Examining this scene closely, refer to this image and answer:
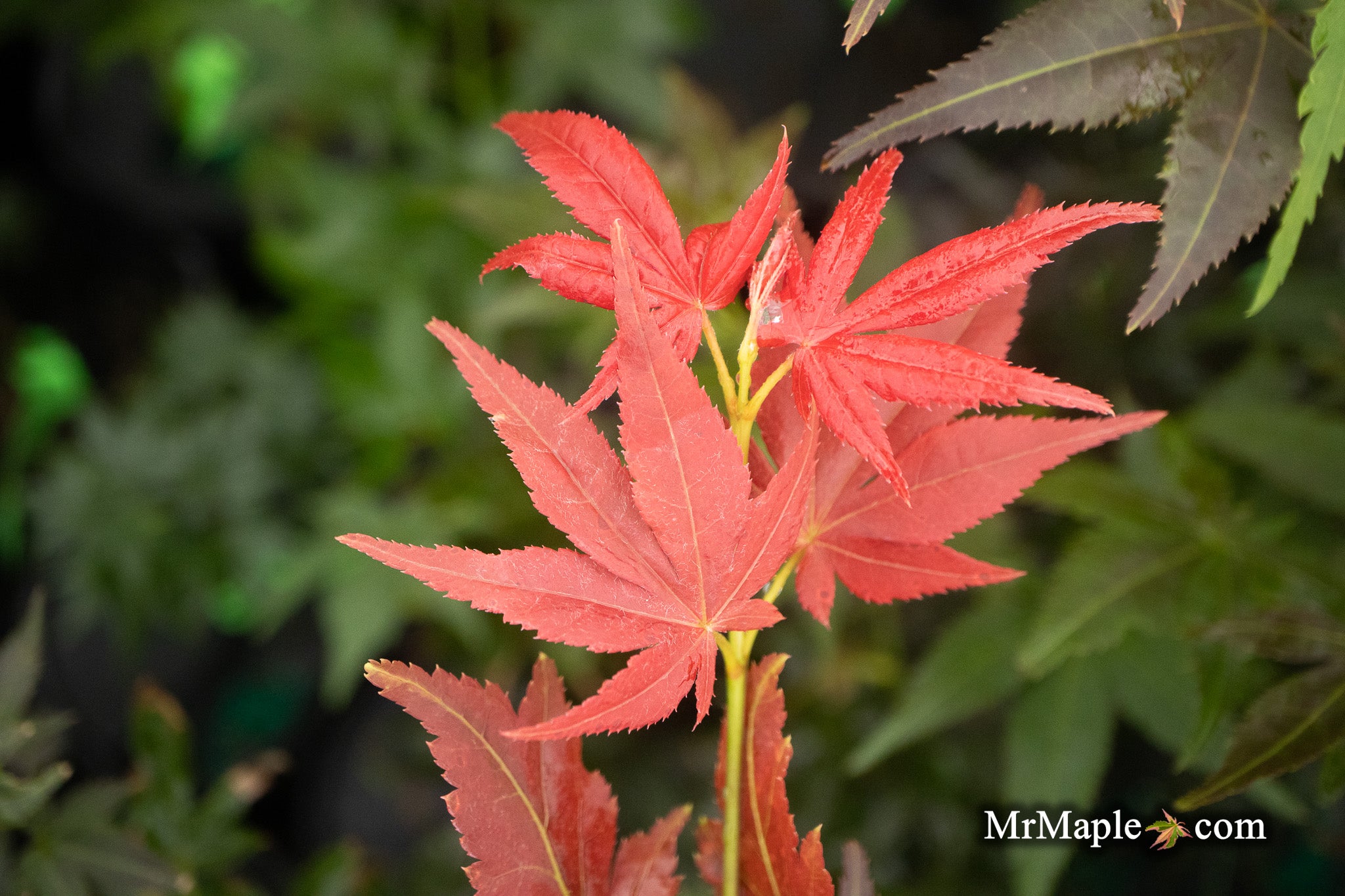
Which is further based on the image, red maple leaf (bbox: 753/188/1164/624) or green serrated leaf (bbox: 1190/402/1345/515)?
green serrated leaf (bbox: 1190/402/1345/515)

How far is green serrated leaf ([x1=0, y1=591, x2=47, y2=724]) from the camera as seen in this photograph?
1.73ft

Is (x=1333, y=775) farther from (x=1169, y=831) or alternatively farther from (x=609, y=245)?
(x=609, y=245)

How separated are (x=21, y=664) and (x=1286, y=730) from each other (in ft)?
2.26

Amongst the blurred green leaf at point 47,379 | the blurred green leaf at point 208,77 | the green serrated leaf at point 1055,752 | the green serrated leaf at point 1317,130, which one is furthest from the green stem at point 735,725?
the blurred green leaf at point 47,379

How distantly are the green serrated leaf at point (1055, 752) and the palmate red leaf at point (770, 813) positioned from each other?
0.32 metres

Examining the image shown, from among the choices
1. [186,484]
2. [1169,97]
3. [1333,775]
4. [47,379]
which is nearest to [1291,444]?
[1333,775]

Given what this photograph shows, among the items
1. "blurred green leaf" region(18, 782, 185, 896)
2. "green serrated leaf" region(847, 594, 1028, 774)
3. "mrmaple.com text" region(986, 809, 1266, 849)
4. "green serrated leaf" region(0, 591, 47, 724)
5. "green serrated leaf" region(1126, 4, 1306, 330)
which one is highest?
"green serrated leaf" region(1126, 4, 1306, 330)

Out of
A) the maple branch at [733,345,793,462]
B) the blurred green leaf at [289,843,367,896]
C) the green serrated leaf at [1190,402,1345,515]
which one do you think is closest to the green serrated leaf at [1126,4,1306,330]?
the maple branch at [733,345,793,462]

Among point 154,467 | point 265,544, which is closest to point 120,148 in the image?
point 154,467

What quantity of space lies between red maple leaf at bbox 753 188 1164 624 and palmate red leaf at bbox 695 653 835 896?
0.04m

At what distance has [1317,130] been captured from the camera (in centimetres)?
33

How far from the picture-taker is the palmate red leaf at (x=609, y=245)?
0.31 meters

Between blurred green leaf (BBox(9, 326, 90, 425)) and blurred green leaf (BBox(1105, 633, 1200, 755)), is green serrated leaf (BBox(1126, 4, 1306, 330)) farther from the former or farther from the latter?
blurred green leaf (BBox(9, 326, 90, 425))

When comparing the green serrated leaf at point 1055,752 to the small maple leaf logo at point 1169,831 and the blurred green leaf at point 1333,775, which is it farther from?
the small maple leaf logo at point 1169,831
